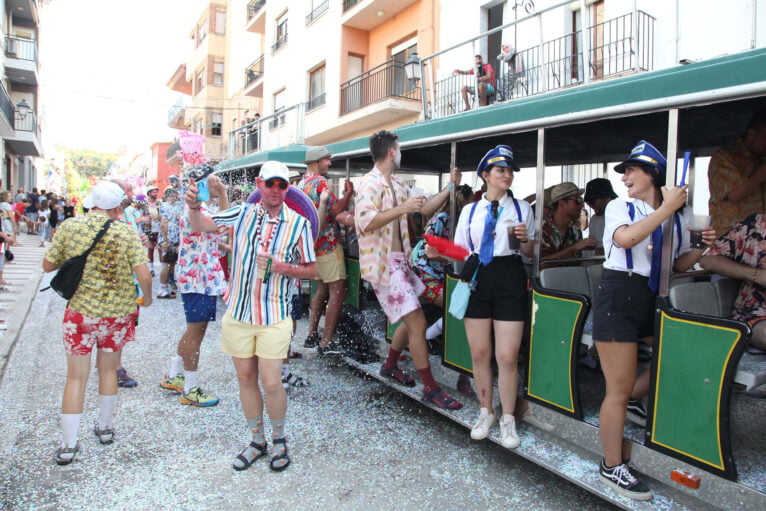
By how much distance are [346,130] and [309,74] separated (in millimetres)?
3571

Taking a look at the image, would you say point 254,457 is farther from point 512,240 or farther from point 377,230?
point 512,240

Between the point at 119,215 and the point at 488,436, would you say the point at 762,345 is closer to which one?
the point at 488,436

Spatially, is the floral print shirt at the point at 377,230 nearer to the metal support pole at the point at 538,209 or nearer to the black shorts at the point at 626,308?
the metal support pole at the point at 538,209

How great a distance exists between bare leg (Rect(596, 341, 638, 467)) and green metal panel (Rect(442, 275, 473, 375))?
1.17 metres

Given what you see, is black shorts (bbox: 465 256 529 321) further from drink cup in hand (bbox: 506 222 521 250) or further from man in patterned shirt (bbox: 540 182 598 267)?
man in patterned shirt (bbox: 540 182 598 267)

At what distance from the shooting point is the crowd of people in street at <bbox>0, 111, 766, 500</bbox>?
2.80 m

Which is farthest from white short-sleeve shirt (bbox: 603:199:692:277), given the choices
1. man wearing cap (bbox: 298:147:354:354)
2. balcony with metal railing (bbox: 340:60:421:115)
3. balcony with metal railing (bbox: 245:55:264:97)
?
balcony with metal railing (bbox: 245:55:264:97)

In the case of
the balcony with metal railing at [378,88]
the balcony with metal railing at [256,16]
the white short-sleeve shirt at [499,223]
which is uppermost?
the balcony with metal railing at [256,16]

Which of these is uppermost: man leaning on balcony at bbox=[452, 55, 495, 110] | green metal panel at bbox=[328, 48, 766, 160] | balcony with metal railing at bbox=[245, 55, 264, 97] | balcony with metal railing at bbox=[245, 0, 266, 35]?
balcony with metal railing at bbox=[245, 0, 266, 35]

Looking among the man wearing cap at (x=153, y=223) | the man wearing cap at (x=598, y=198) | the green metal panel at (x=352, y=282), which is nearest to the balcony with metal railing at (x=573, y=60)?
the man wearing cap at (x=598, y=198)

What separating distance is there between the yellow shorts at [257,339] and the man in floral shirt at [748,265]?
2.55m

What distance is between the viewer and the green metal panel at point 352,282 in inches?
215

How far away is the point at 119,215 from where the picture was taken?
3.93m

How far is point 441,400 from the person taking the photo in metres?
3.95
